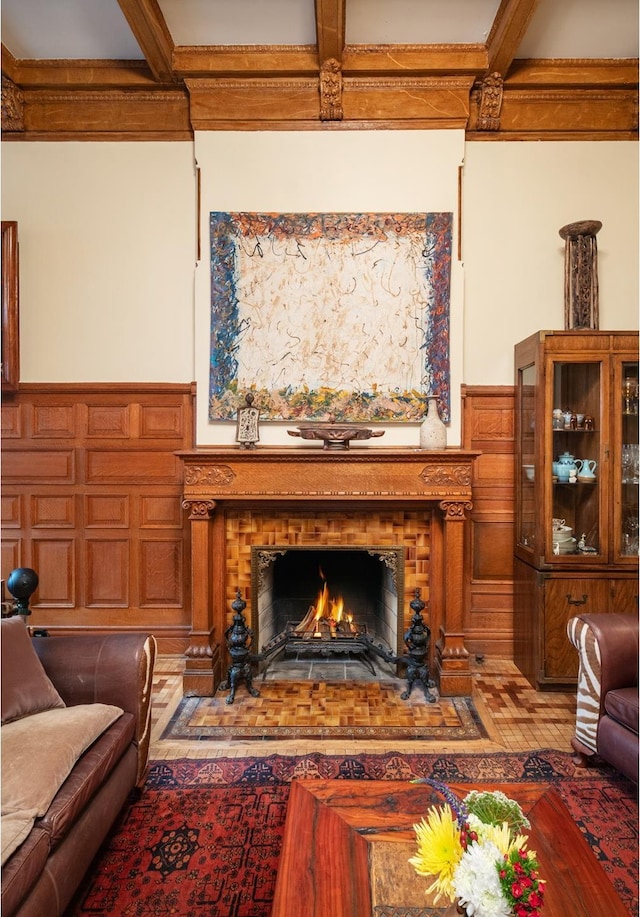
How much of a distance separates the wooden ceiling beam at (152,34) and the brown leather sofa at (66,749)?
3.01m

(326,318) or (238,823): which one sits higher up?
(326,318)

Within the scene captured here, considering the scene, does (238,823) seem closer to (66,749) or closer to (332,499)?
(66,749)

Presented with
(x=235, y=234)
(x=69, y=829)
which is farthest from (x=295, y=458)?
(x=69, y=829)

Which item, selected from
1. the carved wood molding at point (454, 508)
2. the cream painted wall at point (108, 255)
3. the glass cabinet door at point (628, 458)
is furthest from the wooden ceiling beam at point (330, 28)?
the carved wood molding at point (454, 508)

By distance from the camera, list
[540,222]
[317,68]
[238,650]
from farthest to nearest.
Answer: [540,222]
[317,68]
[238,650]

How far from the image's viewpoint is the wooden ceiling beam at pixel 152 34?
9.47 feet

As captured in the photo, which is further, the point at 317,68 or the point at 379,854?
the point at 317,68

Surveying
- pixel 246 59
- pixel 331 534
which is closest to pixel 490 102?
pixel 246 59

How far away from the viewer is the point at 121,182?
3682 mm

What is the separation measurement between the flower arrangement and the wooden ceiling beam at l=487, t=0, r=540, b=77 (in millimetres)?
3525

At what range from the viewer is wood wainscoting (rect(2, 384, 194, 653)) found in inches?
148

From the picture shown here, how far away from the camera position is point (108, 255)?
12.1 ft

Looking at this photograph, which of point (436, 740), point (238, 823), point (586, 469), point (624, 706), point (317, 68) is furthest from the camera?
point (317, 68)

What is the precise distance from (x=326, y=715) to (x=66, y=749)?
61.3 inches
